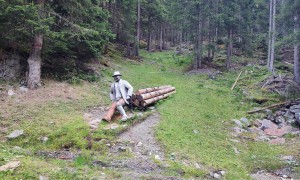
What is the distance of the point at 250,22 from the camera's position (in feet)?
96.5

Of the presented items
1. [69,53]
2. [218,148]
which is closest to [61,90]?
[69,53]

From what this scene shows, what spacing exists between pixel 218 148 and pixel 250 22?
957 inches

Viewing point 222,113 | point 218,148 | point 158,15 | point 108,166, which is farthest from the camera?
point 158,15

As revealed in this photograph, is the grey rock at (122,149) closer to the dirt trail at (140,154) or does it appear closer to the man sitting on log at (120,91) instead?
the dirt trail at (140,154)

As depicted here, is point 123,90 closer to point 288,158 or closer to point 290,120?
point 288,158

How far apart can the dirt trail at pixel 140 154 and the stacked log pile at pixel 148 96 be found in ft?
5.80

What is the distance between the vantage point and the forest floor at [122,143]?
636 cm

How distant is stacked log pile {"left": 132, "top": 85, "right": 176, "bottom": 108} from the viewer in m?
11.3

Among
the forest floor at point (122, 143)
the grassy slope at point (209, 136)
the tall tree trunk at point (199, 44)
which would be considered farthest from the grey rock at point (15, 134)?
the tall tree trunk at point (199, 44)

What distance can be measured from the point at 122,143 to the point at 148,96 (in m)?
4.26

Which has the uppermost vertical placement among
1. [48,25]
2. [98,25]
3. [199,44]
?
[98,25]

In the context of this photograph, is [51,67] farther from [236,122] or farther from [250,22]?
[250,22]

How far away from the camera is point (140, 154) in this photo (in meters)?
7.34

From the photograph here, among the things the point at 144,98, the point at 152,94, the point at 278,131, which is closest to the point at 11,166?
the point at 144,98
